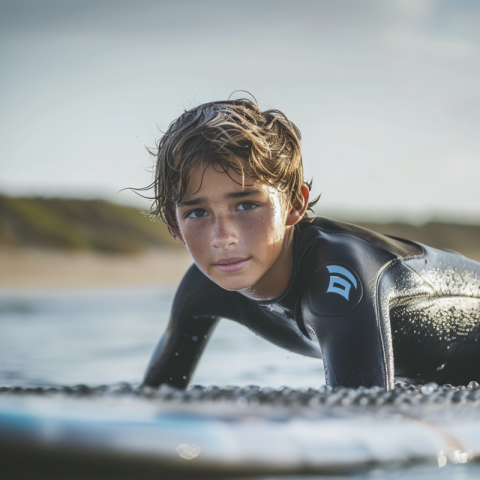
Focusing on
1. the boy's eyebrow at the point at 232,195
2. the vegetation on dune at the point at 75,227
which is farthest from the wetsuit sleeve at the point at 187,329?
the vegetation on dune at the point at 75,227

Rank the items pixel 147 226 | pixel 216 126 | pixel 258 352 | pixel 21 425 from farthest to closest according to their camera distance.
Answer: pixel 147 226
pixel 258 352
pixel 216 126
pixel 21 425

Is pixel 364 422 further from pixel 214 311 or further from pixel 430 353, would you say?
pixel 214 311

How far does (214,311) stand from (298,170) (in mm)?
643

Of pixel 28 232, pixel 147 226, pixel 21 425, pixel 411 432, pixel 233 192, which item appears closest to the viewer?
pixel 21 425

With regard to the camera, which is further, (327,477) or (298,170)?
(298,170)

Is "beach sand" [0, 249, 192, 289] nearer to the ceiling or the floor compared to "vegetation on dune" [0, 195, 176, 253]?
nearer to the floor

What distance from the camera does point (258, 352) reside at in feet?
18.8

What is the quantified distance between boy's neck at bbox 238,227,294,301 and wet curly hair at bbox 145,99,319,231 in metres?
0.15

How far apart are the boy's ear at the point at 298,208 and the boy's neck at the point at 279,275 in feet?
0.09

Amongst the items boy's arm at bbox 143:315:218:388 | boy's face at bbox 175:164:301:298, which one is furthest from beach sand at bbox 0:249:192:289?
boy's face at bbox 175:164:301:298

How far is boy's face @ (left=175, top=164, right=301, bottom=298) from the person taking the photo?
6.13ft

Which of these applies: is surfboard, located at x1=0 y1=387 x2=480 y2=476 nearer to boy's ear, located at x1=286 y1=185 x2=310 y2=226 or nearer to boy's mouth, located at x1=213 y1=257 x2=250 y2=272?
boy's mouth, located at x1=213 y1=257 x2=250 y2=272

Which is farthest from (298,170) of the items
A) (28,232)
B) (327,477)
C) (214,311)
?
(28,232)

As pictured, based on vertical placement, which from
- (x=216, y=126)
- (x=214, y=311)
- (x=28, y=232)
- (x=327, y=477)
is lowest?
(x=327, y=477)
